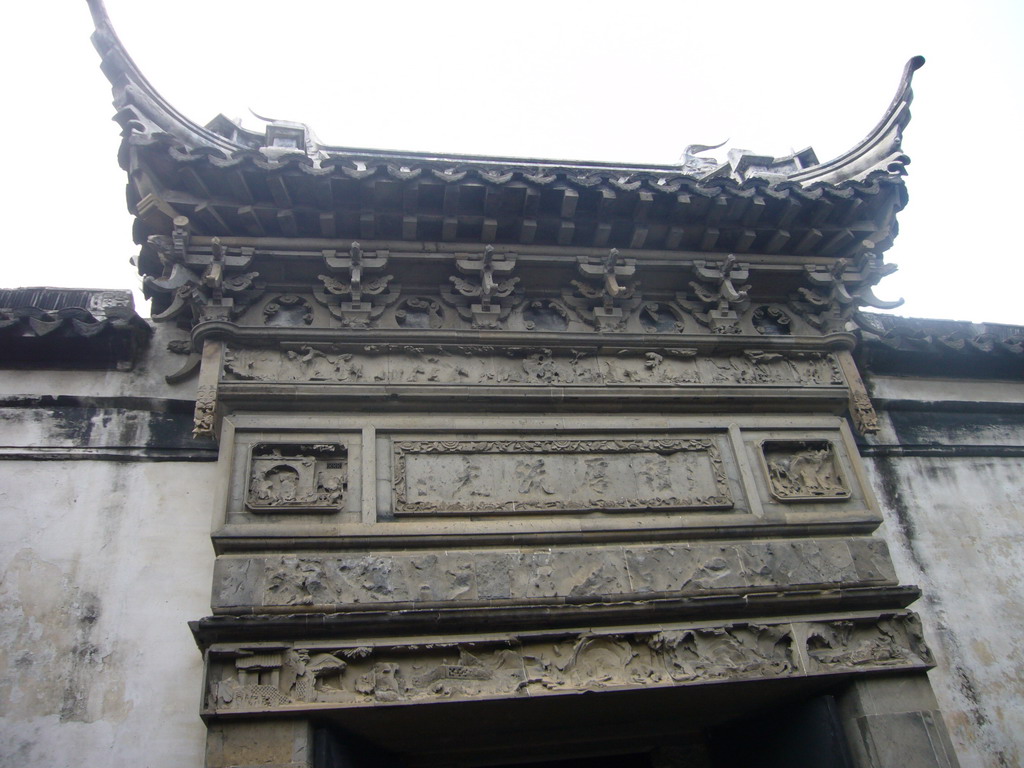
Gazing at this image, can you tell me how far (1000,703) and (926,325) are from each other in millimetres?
3646

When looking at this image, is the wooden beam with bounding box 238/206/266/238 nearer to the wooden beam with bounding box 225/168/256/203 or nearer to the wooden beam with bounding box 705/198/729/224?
the wooden beam with bounding box 225/168/256/203

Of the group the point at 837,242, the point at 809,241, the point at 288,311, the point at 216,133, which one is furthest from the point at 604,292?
the point at 216,133

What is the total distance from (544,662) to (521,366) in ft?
7.63

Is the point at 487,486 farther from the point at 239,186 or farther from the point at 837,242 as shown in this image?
the point at 837,242

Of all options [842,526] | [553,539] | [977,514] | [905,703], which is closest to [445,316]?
[553,539]

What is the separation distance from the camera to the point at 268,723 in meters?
4.83

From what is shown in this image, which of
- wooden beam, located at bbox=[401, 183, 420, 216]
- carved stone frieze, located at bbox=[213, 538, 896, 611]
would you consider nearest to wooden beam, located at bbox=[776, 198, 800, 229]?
carved stone frieze, located at bbox=[213, 538, 896, 611]

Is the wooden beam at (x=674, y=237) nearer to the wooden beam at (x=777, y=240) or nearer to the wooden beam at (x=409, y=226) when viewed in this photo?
the wooden beam at (x=777, y=240)

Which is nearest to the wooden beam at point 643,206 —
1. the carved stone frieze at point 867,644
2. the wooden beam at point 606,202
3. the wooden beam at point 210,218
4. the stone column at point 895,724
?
the wooden beam at point 606,202

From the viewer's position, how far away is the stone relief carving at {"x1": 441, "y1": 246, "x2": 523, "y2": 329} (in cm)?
662

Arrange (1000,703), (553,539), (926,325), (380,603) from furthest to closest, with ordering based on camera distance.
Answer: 1. (926,325)
2. (1000,703)
3. (553,539)
4. (380,603)

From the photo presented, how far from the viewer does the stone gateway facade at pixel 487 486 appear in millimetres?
5195

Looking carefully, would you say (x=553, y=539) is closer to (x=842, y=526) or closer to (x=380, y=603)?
(x=380, y=603)

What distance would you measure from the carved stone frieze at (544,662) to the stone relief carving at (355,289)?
2.59m
